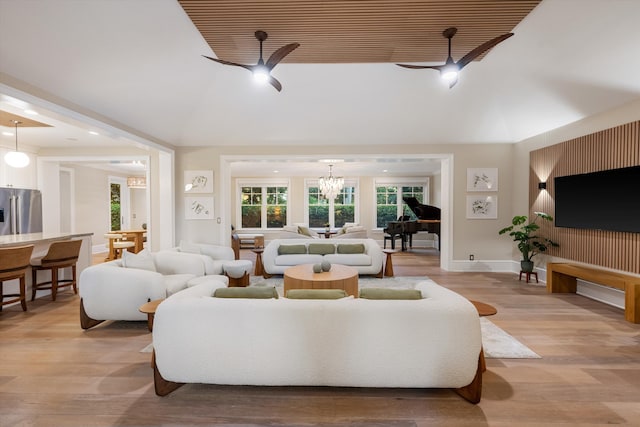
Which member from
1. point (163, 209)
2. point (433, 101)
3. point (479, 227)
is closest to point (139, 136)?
point (163, 209)

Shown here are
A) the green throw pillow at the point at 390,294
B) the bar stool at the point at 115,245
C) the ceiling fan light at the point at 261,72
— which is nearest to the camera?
the green throw pillow at the point at 390,294

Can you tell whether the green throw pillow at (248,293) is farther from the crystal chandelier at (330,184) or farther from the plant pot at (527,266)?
the crystal chandelier at (330,184)

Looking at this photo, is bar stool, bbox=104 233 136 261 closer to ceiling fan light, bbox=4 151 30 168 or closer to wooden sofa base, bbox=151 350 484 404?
ceiling fan light, bbox=4 151 30 168

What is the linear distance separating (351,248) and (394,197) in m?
5.38

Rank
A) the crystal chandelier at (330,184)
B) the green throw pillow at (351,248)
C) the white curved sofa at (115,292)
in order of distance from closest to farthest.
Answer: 1. the white curved sofa at (115,292)
2. the green throw pillow at (351,248)
3. the crystal chandelier at (330,184)

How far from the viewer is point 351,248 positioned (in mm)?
5969

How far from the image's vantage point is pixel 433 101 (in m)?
5.47

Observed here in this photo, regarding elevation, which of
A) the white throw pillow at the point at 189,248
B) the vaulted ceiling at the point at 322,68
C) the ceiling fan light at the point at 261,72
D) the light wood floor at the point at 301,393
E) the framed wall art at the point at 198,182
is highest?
the vaulted ceiling at the point at 322,68

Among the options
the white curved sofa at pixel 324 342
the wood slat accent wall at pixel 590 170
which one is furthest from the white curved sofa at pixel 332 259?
the white curved sofa at pixel 324 342

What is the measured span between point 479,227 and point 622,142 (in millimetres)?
2847

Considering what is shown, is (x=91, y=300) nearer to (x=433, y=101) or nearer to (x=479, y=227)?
(x=433, y=101)

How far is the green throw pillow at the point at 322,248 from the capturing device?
5.98m

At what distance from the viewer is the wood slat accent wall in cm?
398

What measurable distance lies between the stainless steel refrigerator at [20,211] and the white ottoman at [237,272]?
15.5 ft
